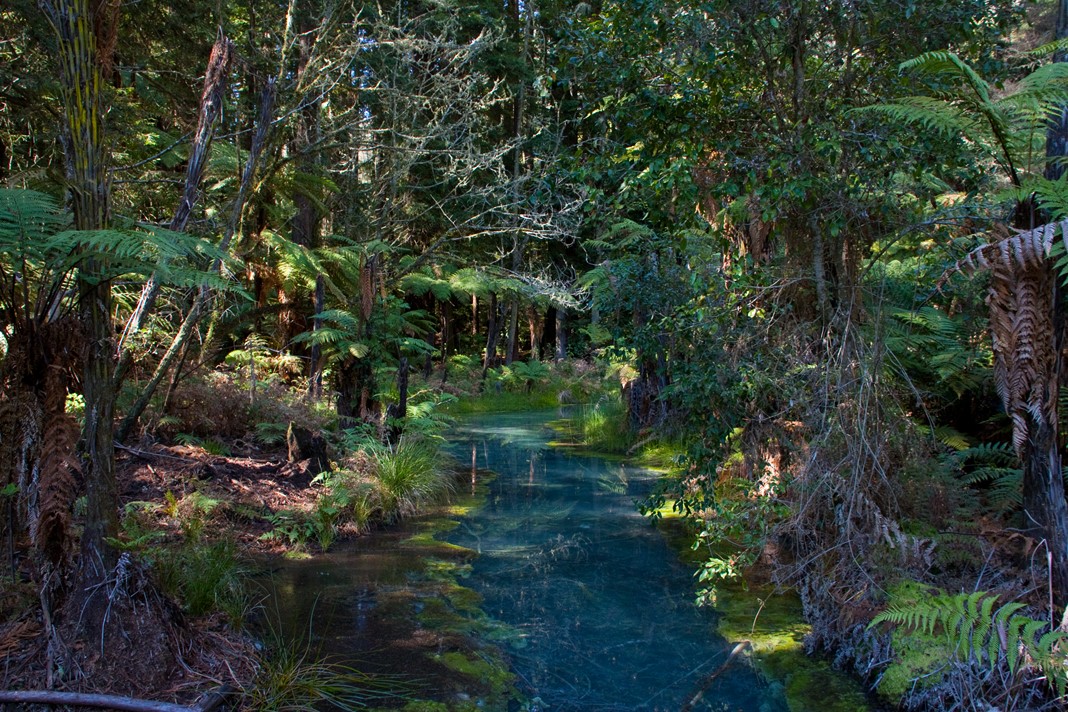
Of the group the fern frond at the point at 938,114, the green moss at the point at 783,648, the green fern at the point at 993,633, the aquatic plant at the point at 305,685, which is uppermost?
the fern frond at the point at 938,114

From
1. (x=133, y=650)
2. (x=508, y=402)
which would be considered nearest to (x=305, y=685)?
(x=133, y=650)

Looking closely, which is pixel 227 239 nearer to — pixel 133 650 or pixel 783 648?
pixel 133 650

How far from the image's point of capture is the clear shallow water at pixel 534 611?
407 cm

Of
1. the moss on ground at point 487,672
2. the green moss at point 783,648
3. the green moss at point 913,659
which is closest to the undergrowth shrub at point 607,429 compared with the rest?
the green moss at point 783,648

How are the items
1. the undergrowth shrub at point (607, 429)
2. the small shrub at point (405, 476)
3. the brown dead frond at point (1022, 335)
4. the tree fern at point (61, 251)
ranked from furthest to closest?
1. the undergrowth shrub at point (607, 429)
2. the small shrub at point (405, 476)
3. the brown dead frond at point (1022, 335)
4. the tree fern at point (61, 251)

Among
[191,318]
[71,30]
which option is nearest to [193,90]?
[191,318]

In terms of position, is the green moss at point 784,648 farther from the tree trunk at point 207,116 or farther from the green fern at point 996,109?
the tree trunk at point 207,116

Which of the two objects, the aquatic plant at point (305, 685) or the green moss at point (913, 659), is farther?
the green moss at point (913, 659)

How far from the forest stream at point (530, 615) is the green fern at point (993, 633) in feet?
1.97

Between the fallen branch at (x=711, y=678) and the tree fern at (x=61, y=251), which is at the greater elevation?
the tree fern at (x=61, y=251)

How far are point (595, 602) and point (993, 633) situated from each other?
2.58 m

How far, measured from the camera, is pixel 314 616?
470 centimetres

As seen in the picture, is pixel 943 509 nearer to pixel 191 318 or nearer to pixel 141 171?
pixel 191 318

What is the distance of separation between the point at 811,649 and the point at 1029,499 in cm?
142
